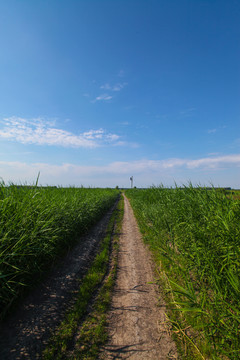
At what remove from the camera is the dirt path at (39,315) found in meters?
2.22

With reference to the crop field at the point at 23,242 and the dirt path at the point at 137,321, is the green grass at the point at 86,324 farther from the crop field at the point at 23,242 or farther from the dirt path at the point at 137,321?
the crop field at the point at 23,242

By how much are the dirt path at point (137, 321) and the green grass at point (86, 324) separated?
0.17 meters

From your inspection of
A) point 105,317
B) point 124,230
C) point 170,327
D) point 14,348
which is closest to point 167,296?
point 170,327

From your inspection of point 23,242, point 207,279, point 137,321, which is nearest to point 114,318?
point 137,321

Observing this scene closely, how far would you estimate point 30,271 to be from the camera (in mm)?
3439

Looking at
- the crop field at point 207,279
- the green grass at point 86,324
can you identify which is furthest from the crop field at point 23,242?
the crop field at point 207,279

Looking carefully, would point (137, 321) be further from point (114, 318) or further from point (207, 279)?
point (207, 279)

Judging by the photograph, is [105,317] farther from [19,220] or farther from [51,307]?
[19,220]

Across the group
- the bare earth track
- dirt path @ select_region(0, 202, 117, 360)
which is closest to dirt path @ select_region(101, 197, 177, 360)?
the bare earth track

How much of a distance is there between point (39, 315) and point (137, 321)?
1.75m

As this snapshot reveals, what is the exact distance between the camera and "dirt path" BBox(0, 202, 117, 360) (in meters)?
2.22

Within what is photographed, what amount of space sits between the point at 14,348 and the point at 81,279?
6.10ft

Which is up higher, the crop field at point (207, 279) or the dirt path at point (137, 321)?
the crop field at point (207, 279)

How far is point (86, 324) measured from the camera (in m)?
2.65
